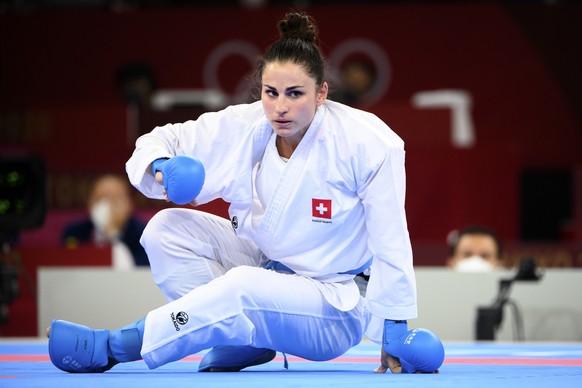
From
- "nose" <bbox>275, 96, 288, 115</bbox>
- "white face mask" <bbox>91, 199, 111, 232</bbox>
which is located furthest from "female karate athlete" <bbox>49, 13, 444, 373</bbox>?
"white face mask" <bbox>91, 199, 111, 232</bbox>

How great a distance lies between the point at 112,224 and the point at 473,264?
2.44 meters

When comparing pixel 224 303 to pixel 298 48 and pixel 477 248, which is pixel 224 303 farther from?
pixel 477 248

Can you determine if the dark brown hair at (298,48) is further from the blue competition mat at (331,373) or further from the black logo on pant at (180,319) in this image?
the blue competition mat at (331,373)

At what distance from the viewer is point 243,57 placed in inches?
434

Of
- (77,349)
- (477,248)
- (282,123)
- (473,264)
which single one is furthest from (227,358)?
(477,248)

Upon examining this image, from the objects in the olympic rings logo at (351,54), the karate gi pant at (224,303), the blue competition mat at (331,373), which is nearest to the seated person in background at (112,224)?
the blue competition mat at (331,373)

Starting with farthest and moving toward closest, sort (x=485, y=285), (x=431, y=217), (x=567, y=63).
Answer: (x=567, y=63) < (x=431, y=217) < (x=485, y=285)

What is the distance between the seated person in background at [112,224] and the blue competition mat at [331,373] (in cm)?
261

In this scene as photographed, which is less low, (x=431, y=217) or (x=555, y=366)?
(x=431, y=217)

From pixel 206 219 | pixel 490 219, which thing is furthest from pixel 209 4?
pixel 206 219

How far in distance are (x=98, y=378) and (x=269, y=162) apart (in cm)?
89

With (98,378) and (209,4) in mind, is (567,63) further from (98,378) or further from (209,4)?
(98,378)

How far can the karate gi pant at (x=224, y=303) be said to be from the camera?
9.70ft

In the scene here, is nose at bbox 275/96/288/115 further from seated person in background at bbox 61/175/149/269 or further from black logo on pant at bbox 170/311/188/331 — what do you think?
seated person in background at bbox 61/175/149/269
